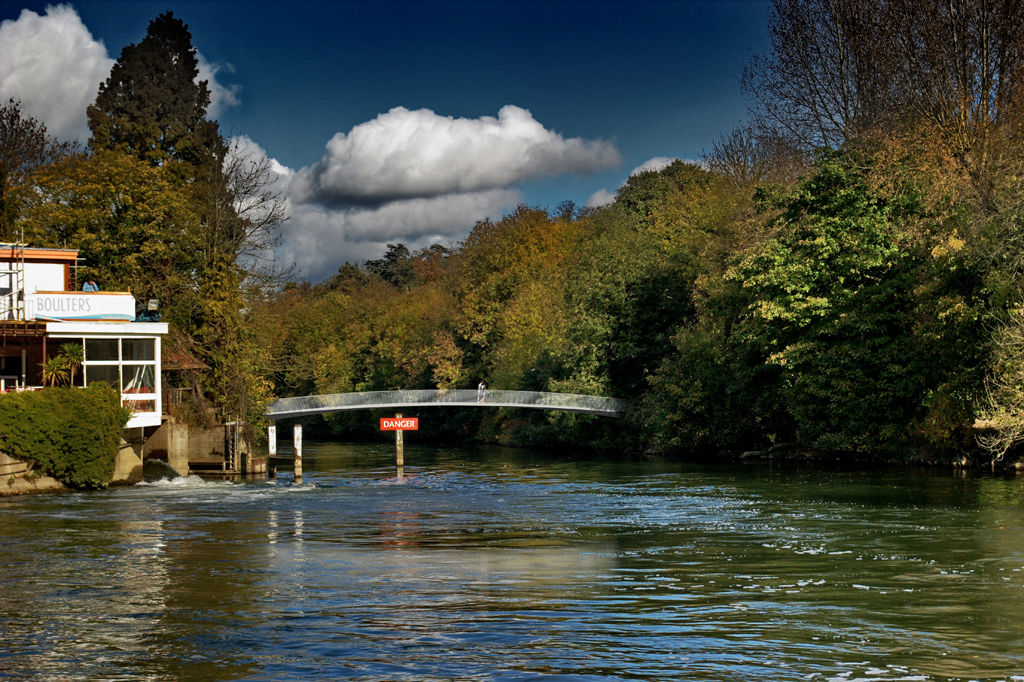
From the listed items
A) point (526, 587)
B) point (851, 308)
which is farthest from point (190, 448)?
point (526, 587)

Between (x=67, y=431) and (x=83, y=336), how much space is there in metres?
5.16

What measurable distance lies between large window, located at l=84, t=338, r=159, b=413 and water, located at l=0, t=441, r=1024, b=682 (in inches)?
297

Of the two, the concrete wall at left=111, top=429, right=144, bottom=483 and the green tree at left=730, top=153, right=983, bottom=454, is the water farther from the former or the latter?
the green tree at left=730, top=153, right=983, bottom=454

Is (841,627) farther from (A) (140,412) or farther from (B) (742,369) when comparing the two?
(B) (742,369)

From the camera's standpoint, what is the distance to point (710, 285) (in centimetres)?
4894

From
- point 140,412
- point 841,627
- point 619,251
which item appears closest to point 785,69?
point 619,251

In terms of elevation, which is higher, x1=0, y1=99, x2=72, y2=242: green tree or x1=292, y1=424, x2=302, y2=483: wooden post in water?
x1=0, y1=99, x2=72, y2=242: green tree

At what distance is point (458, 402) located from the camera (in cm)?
5600

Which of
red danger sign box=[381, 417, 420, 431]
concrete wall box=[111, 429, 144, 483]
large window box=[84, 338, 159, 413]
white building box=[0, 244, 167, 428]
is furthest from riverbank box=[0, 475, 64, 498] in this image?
red danger sign box=[381, 417, 420, 431]

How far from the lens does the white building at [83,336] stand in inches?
1393

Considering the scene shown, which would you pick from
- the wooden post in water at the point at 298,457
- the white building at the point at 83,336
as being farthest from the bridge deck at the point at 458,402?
the white building at the point at 83,336

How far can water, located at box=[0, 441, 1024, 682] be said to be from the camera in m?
11.4

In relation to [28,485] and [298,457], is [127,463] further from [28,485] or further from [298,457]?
[298,457]

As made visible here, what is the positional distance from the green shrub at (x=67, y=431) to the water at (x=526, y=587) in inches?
89.9
